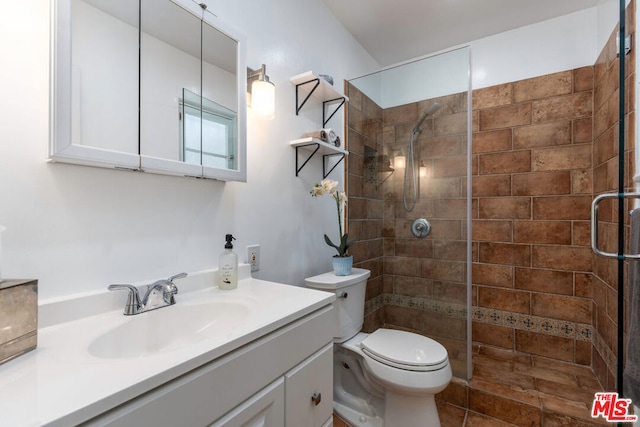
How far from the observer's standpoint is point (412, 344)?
1.58m

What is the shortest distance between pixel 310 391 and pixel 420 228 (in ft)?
4.76

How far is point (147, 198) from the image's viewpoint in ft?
3.18

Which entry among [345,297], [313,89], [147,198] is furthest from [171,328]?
[313,89]

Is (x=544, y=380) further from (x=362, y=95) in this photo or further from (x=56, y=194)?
(x=56, y=194)

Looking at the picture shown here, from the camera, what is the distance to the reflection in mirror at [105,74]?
0.78 metres

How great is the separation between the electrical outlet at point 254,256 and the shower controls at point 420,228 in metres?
1.22

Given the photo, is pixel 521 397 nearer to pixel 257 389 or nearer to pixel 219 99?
pixel 257 389

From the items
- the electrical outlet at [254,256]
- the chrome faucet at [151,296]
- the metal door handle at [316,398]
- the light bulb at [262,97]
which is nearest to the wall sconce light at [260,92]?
the light bulb at [262,97]

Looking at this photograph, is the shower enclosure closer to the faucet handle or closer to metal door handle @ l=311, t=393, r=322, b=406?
metal door handle @ l=311, t=393, r=322, b=406

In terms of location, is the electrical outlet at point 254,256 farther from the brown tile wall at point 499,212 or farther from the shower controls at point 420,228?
the shower controls at point 420,228

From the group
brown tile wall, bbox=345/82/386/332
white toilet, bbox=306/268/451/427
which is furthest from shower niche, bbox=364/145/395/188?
white toilet, bbox=306/268/451/427

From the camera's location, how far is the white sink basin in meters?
0.74

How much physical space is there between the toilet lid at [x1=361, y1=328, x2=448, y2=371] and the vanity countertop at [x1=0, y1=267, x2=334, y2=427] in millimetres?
757

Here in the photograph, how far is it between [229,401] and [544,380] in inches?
80.9
